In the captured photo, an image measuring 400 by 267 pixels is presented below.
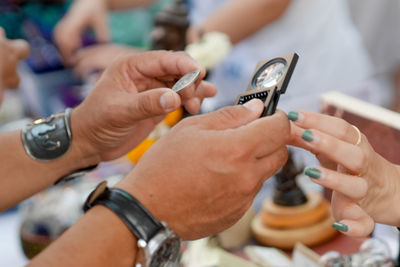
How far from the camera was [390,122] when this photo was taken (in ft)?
2.17

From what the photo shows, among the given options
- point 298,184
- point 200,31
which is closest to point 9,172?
point 298,184

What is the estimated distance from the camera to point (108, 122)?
2.28 ft

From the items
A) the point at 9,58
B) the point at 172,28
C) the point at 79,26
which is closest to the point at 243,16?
the point at 172,28

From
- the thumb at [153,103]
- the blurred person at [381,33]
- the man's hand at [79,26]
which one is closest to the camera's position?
the thumb at [153,103]

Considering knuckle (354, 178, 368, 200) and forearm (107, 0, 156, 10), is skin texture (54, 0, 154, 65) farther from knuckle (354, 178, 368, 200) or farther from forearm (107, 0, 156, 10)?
knuckle (354, 178, 368, 200)

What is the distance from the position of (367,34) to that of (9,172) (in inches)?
66.0

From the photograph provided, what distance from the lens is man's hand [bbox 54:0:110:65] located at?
1698 mm

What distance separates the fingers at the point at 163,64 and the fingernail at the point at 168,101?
79 millimetres

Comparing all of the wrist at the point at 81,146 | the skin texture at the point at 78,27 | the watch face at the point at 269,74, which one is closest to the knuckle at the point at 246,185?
the watch face at the point at 269,74

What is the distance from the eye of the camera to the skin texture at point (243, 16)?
4.76 ft

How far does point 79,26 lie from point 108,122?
1.12m

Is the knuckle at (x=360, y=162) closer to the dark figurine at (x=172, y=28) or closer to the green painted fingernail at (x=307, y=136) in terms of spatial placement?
the green painted fingernail at (x=307, y=136)

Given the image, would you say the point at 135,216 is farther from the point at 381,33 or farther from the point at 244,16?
the point at 381,33

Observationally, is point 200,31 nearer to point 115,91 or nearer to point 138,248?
point 115,91
